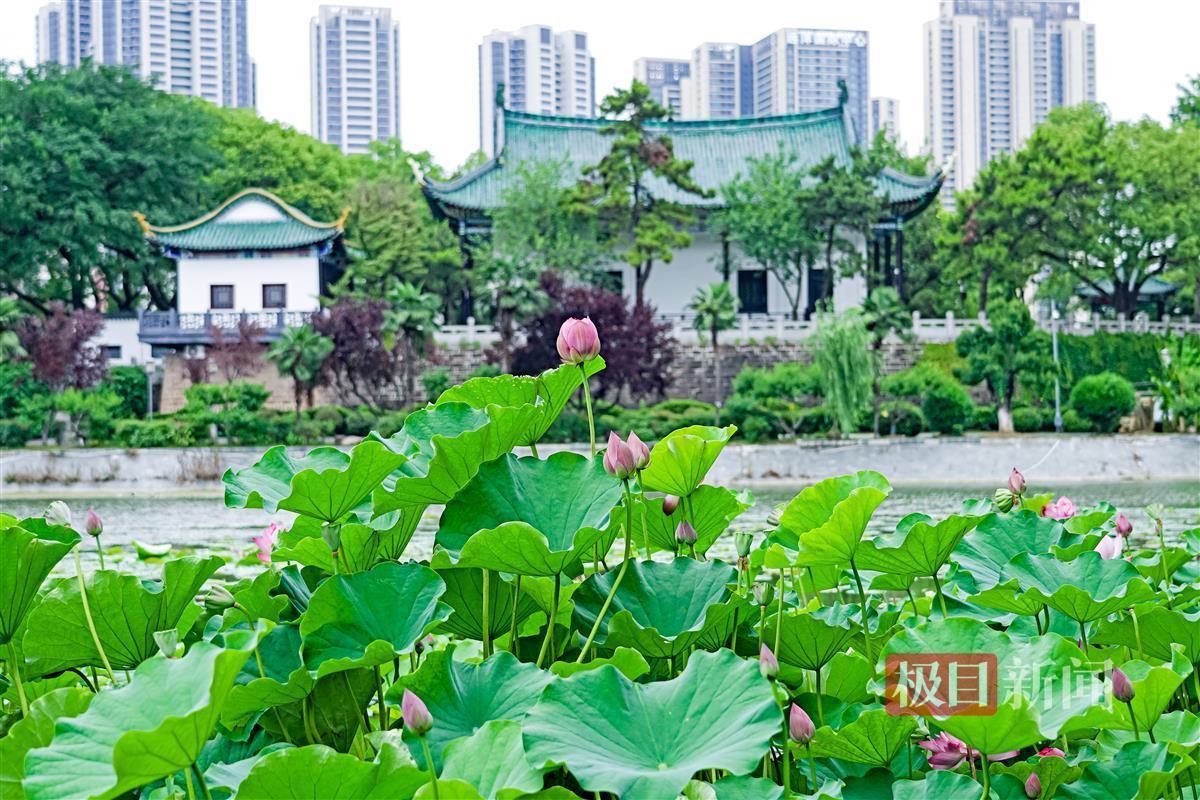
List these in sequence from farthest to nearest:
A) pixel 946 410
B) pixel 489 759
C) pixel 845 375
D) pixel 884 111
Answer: pixel 884 111, pixel 946 410, pixel 845 375, pixel 489 759

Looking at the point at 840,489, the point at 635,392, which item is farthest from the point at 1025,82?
the point at 840,489

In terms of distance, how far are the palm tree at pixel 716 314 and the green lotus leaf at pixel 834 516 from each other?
1857 cm

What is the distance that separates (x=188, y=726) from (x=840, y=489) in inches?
28.3

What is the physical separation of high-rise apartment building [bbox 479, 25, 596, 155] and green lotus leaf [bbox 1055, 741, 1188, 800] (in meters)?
54.4

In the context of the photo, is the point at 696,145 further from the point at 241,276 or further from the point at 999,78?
the point at 999,78

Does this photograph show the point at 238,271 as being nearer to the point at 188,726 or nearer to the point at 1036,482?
the point at 1036,482

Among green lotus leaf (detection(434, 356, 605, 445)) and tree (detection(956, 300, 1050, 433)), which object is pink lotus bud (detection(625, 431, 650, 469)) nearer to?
green lotus leaf (detection(434, 356, 605, 445))

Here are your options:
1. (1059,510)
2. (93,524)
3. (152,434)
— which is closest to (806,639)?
(93,524)

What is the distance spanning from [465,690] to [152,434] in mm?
16929

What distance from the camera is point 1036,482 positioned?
15.4 m

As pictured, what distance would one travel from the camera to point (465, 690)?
2.96 feet

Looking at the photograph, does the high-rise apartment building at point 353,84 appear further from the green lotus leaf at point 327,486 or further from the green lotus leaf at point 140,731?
the green lotus leaf at point 140,731

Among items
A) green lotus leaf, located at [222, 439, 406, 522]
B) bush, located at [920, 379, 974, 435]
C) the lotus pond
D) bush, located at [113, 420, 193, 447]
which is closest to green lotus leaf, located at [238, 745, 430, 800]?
the lotus pond

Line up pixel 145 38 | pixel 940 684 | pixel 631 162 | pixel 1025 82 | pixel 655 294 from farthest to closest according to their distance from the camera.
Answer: pixel 1025 82, pixel 145 38, pixel 655 294, pixel 631 162, pixel 940 684
